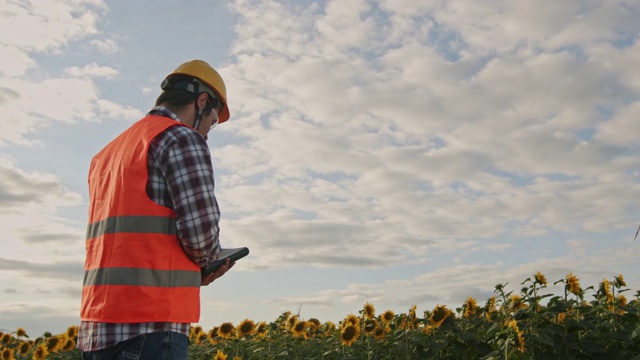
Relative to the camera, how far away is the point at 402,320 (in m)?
7.22

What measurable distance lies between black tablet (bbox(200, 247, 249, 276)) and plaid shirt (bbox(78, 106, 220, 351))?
0.35 feet

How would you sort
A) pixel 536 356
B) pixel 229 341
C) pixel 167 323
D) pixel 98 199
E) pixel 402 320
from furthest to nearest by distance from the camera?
pixel 229 341, pixel 402 320, pixel 536 356, pixel 98 199, pixel 167 323

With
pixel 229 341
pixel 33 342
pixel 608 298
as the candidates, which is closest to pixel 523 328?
pixel 608 298

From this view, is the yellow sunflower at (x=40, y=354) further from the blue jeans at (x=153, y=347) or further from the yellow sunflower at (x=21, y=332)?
the blue jeans at (x=153, y=347)

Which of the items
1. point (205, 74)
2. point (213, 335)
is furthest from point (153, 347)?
point (213, 335)

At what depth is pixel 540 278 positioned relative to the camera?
618 centimetres

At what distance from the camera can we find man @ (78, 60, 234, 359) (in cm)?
329

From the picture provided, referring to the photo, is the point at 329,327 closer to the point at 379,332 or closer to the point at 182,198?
the point at 379,332

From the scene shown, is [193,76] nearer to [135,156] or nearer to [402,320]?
[135,156]

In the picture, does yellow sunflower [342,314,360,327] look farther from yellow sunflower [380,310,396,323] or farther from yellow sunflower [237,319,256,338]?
yellow sunflower [237,319,256,338]

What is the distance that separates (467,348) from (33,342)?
668cm

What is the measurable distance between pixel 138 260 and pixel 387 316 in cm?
475

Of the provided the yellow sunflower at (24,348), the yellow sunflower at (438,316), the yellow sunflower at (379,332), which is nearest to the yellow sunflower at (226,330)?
the yellow sunflower at (379,332)

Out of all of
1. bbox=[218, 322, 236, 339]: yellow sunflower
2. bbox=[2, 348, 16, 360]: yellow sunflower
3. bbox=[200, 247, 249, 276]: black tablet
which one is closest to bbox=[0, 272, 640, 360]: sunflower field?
bbox=[218, 322, 236, 339]: yellow sunflower
